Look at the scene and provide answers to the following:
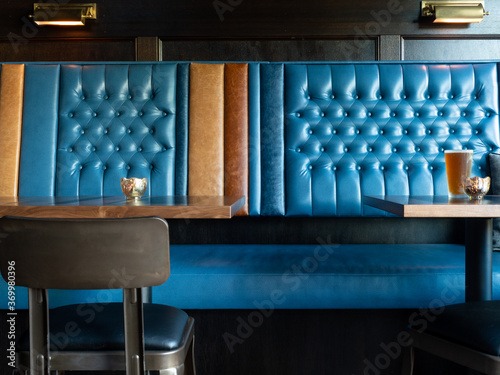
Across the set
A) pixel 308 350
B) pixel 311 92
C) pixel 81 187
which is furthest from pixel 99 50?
pixel 308 350

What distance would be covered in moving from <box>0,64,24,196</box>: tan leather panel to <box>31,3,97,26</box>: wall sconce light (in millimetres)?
1358

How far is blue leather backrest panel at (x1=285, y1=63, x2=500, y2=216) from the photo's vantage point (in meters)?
1.93

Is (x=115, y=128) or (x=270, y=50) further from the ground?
(x=270, y=50)

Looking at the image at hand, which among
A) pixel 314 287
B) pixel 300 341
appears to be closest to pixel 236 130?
pixel 314 287

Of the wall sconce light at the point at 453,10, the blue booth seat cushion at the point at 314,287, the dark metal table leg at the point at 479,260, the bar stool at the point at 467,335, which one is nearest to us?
the bar stool at the point at 467,335

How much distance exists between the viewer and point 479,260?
1238 millimetres

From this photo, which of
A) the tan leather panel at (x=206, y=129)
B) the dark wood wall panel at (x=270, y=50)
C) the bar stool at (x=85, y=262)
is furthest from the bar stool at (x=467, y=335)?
the dark wood wall panel at (x=270, y=50)

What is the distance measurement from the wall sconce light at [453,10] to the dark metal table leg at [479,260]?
8.03 feet

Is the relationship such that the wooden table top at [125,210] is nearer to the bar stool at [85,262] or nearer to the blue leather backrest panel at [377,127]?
the bar stool at [85,262]

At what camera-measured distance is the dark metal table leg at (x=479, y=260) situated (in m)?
1.23

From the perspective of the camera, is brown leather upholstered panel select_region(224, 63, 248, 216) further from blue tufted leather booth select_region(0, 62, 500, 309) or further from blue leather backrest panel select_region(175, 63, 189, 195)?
blue leather backrest panel select_region(175, 63, 189, 195)

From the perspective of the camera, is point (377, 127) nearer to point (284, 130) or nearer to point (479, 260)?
point (284, 130)

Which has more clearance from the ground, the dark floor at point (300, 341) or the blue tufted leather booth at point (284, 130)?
the blue tufted leather booth at point (284, 130)

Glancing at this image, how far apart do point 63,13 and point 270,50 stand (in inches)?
61.1
